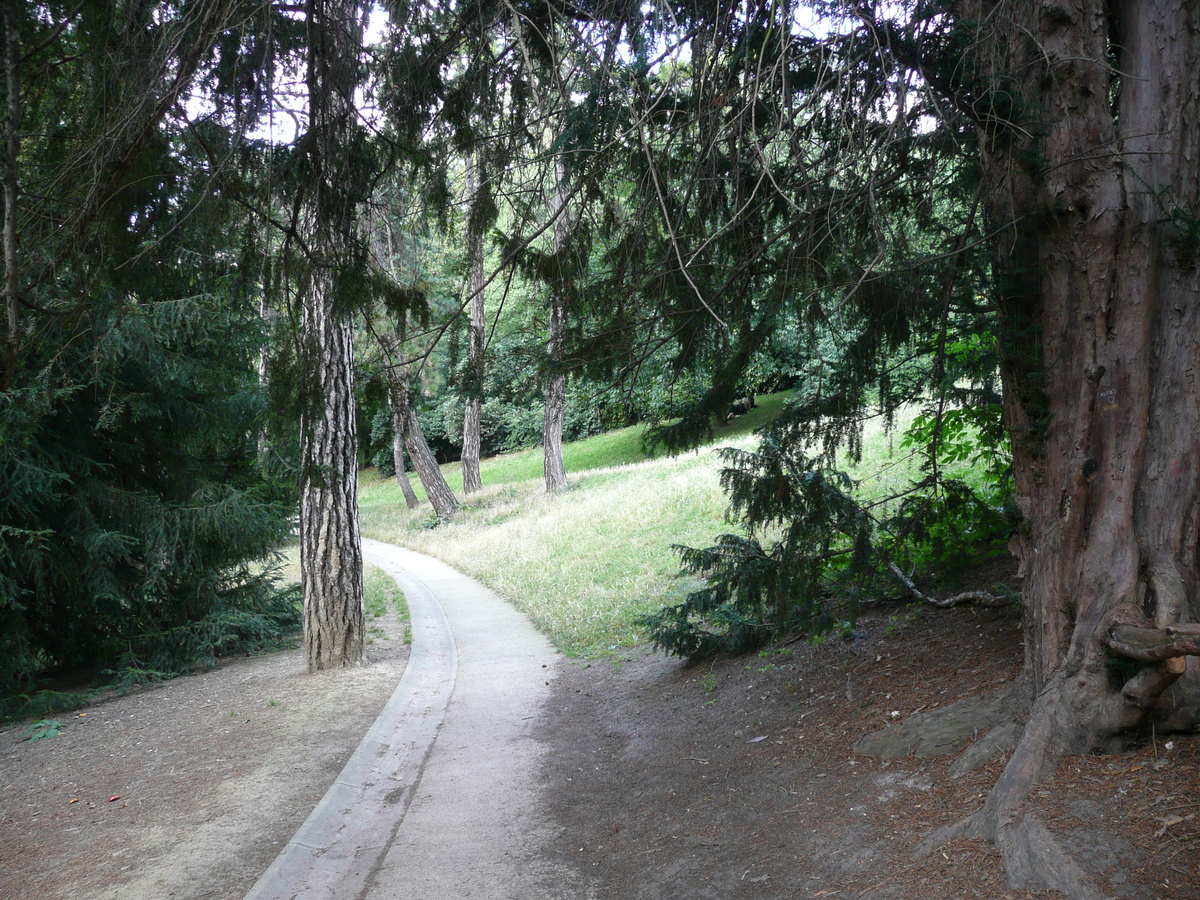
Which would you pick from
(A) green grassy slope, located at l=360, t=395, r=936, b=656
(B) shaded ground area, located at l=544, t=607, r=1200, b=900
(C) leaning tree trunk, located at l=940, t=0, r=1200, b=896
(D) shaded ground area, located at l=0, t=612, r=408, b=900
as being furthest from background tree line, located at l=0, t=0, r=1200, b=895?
(D) shaded ground area, located at l=0, t=612, r=408, b=900

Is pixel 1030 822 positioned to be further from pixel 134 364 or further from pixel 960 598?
pixel 134 364

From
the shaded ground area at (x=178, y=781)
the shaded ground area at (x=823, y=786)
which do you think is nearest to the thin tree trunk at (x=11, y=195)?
the shaded ground area at (x=178, y=781)

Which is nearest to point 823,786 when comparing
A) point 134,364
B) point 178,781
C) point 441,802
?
point 441,802

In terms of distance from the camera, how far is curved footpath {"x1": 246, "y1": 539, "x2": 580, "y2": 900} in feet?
15.0

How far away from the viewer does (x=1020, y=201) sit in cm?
438

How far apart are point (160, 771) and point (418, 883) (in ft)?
9.79

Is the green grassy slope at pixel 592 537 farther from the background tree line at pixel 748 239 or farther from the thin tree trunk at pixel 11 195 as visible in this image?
the thin tree trunk at pixel 11 195

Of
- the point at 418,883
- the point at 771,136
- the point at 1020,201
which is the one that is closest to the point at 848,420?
the point at 1020,201

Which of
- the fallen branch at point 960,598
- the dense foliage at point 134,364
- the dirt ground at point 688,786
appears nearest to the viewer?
the dirt ground at point 688,786

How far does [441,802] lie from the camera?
5801 mm

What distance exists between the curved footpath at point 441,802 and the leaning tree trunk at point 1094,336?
8.60 ft

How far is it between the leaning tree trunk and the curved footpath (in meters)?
2.62

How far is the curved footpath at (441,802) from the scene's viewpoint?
4.58 metres

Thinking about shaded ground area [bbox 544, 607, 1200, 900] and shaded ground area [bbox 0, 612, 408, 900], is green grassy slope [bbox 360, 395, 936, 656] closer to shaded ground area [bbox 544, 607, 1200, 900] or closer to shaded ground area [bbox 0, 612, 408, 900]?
shaded ground area [bbox 544, 607, 1200, 900]
